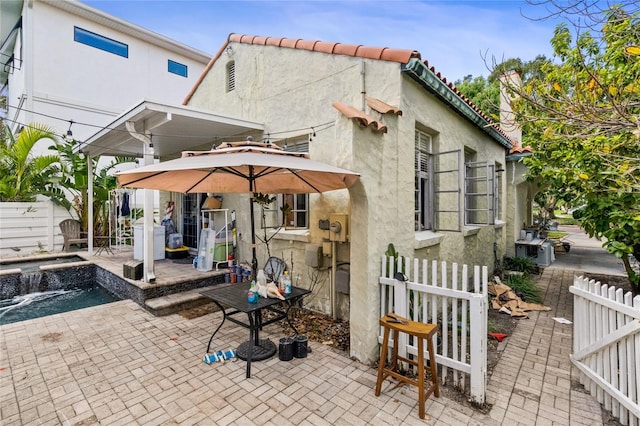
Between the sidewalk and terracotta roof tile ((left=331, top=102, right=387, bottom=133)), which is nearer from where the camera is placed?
the sidewalk

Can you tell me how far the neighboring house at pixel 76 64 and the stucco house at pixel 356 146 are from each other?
6.34 m

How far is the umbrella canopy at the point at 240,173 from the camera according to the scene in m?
3.55

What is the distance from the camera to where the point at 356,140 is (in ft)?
13.7

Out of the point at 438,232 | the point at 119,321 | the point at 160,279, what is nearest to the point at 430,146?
the point at 438,232

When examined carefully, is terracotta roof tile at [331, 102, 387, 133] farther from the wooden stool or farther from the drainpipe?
the wooden stool

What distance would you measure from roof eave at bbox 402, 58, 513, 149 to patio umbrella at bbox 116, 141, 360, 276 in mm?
2438

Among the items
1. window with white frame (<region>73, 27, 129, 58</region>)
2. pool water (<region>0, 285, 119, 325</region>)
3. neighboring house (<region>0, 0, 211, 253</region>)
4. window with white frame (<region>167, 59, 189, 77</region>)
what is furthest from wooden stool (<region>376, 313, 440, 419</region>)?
window with white frame (<region>167, 59, 189, 77</region>)

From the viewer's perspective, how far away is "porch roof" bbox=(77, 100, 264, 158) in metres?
6.06

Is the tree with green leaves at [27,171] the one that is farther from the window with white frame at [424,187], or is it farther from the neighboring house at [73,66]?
the window with white frame at [424,187]

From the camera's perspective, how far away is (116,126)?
266 inches

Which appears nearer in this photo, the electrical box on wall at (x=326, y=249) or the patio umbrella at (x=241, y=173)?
the patio umbrella at (x=241, y=173)

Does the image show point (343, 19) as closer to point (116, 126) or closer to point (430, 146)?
point (430, 146)

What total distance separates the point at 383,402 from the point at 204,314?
411 centimetres

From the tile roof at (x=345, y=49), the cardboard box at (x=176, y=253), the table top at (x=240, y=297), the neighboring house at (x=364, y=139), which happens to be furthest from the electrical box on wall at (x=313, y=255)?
the cardboard box at (x=176, y=253)
